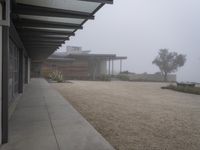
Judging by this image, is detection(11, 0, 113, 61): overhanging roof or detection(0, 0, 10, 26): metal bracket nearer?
detection(0, 0, 10, 26): metal bracket

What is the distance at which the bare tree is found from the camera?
119ft

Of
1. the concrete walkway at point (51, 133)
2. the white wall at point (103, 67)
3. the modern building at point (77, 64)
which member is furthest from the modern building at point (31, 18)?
the white wall at point (103, 67)

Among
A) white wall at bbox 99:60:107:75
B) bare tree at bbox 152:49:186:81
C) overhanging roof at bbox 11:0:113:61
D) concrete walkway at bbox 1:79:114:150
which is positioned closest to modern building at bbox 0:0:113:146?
overhanging roof at bbox 11:0:113:61

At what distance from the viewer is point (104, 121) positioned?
526cm

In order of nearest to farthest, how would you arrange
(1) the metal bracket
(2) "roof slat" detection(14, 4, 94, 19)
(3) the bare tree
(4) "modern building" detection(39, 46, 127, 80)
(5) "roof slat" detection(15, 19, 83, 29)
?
(1) the metal bracket → (2) "roof slat" detection(14, 4, 94, 19) → (5) "roof slat" detection(15, 19, 83, 29) → (4) "modern building" detection(39, 46, 127, 80) → (3) the bare tree

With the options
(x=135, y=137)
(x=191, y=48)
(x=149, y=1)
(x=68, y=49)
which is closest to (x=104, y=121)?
(x=135, y=137)

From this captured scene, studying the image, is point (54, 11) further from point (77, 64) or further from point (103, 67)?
point (103, 67)

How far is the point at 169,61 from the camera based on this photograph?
36.6 m

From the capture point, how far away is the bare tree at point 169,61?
119 feet

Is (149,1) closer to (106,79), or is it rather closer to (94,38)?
(106,79)

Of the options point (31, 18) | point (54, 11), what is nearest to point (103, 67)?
point (31, 18)

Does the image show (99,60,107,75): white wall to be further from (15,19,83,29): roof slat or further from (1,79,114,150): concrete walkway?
(1,79,114,150): concrete walkway

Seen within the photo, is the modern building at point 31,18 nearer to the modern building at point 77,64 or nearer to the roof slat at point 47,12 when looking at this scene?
the roof slat at point 47,12

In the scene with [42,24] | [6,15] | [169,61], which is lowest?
[6,15]
